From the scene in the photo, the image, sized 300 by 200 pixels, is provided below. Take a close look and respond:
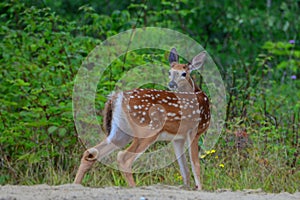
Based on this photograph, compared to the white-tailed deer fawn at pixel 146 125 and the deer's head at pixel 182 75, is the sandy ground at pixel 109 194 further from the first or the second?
the deer's head at pixel 182 75

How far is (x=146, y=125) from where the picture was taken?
7125 millimetres

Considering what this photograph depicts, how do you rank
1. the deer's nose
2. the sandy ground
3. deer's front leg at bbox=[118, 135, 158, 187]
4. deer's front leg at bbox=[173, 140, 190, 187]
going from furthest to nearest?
the deer's nose
deer's front leg at bbox=[173, 140, 190, 187]
deer's front leg at bbox=[118, 135, 158, 187]
the sandy ground

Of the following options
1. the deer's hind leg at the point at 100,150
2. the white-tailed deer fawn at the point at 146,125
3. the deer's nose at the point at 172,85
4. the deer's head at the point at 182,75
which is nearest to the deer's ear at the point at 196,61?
the deer's head at the point at 182,75

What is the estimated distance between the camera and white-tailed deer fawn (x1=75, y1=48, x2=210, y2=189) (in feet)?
23.0

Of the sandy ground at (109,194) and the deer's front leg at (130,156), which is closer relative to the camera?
the sandy ground at (109,194)

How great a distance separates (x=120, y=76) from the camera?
879 centimetres

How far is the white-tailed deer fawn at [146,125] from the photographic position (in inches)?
275

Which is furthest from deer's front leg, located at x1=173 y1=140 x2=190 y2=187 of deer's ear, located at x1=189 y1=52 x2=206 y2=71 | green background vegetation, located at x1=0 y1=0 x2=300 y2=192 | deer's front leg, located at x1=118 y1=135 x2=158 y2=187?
deer's ear, located at x1=189 y1=52 x2=206 y2=71

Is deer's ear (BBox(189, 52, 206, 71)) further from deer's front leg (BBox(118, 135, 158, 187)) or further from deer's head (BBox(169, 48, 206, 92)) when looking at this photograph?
deer's front leg (BBox(118, 135, 158, 187))

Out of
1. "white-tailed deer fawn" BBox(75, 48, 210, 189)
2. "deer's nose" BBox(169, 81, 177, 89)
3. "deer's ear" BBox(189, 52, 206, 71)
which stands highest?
"deer's ear" BBox(189, 52, 206, 71)

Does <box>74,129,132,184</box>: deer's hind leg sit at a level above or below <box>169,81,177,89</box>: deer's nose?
below

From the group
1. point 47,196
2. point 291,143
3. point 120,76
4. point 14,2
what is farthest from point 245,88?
point 47,196

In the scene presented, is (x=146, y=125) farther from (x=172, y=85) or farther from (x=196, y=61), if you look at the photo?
(x=196, y=61)

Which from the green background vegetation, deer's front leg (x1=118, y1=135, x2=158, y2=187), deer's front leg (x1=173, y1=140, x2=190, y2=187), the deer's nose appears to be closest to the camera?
deer's front leg (x1=118, y1=135, x2=158, y2=187)
